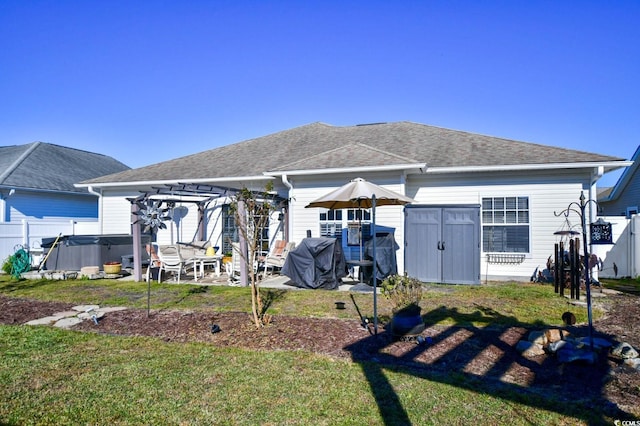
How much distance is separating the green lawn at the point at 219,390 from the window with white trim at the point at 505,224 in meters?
5.32

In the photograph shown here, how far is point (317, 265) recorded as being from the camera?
9.28 meters

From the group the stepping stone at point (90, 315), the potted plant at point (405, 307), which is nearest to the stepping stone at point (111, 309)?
the stepping stone at point (90, 315)

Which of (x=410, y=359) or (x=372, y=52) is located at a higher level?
(x=372, y=52)

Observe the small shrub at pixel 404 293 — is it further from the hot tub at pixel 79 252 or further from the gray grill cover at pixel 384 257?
the hot tub at pixel 79 252

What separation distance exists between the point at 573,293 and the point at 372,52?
929 cm

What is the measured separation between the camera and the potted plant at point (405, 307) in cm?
510

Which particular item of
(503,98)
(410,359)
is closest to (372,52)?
(503,98)

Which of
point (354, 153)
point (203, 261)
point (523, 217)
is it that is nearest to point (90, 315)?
point (203, 261)

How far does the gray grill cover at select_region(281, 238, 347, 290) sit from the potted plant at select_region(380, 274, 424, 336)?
345cm

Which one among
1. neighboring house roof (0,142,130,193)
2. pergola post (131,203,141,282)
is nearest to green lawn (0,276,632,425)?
pergola post (131,203,141,282)

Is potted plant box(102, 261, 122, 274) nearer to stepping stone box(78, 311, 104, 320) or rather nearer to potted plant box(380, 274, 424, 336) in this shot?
stepping stone box(78, 311, 104, 320)

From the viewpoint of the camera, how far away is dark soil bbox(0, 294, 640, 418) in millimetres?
3643

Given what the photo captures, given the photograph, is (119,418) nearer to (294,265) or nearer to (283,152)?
(294,265)

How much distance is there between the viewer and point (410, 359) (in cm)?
448
